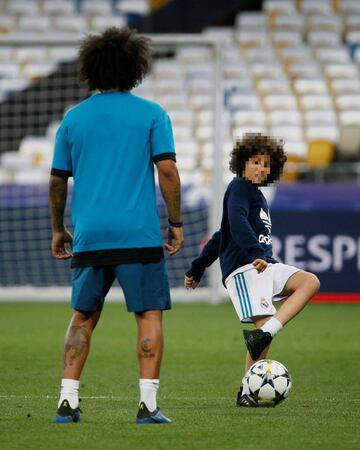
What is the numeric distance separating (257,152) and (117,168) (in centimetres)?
143

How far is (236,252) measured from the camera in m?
7.51

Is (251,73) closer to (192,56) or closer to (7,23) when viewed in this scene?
(192,56)

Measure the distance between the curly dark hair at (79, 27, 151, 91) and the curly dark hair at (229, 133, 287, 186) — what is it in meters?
1.20

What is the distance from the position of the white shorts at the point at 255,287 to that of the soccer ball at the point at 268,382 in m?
0.36

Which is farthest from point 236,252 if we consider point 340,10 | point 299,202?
point 340,10

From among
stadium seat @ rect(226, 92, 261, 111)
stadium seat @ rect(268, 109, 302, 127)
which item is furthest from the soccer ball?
stadium seat @ rect(226, 92, 261, 111)

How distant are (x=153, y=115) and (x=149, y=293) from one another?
87 cm

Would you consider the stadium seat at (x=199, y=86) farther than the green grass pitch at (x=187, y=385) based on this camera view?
Yes

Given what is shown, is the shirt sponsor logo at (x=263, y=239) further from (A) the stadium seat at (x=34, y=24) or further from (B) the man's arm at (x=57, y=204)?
(A) the stadium seat at (x=34, y=24)

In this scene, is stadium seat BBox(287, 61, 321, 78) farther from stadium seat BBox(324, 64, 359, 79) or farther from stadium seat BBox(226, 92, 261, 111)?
stadium seat BBox(226, 92, 261, 111)

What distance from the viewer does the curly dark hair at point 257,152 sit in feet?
24.7

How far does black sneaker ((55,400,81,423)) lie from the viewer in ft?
21.0

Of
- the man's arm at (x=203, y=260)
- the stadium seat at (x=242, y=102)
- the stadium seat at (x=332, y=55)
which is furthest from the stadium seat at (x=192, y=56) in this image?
the man's arm at (x=203, y=260)

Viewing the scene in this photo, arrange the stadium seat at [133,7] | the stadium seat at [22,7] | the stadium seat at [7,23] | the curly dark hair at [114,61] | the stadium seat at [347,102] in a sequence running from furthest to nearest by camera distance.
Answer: the stadium seat at [133,7] < the stadium seat at [22,7] < the stadium seat at [7,23] < the stadium seat at [347,102] < the curly dark hair at [114,61]
